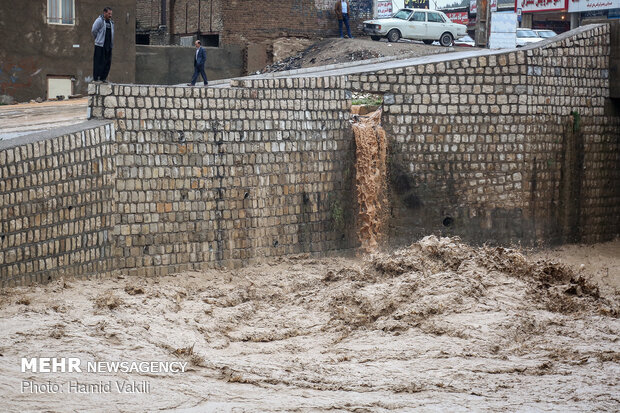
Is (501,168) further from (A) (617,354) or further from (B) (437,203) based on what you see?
(A) (617,354)

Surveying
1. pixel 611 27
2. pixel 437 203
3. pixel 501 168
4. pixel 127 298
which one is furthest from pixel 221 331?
pixel 611 27

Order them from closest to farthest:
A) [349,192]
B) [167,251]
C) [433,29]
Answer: [167,251]
[349,192]
[433,29]

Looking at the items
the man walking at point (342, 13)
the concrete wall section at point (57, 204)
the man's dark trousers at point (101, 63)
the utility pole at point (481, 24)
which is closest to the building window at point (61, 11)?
the man walking at point (342, 13)

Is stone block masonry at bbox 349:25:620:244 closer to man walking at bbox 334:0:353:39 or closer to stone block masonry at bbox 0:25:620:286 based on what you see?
stone block masonry at bbox 0:25:620:286

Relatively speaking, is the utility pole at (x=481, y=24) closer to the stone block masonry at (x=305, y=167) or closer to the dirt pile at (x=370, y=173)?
the stone block masonry at (x=305, y=167)

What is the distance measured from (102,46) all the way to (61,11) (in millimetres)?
9650

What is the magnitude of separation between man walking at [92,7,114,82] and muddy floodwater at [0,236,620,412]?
152 inches

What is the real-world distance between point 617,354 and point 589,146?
371 inches

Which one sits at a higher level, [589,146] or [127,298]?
[589,146]

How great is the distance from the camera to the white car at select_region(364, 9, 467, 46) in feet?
100

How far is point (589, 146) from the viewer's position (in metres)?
19.7

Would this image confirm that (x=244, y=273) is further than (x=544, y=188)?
No

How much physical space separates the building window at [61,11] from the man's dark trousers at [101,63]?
9.52 metres

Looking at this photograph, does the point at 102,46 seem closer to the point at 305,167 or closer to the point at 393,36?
the point at 305,167
